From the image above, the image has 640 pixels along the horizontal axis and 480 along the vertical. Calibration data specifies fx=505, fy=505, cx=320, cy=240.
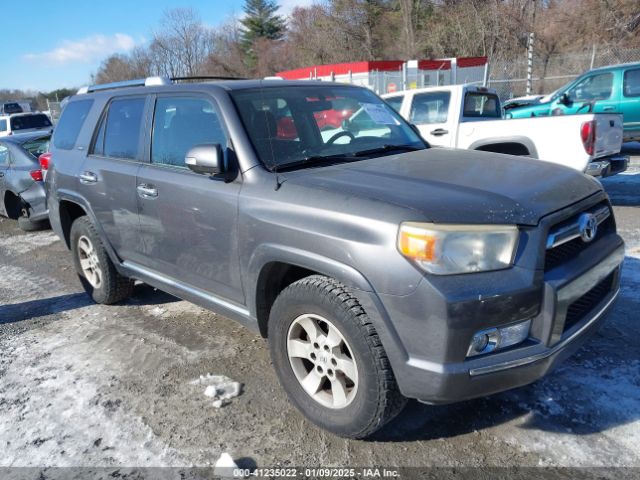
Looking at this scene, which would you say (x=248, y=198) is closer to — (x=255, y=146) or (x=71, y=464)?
(x=255, y=146)

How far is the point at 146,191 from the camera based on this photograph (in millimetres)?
3594

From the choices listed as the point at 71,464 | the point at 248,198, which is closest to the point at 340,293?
the point at 248,198

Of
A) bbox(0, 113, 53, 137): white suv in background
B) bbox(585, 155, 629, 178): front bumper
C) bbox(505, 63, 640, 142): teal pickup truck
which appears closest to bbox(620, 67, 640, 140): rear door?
bbox(505, 63, 640, 142): teal pickup truck

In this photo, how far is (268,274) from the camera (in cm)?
286

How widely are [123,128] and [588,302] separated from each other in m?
3.53

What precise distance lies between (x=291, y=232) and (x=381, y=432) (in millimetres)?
1190

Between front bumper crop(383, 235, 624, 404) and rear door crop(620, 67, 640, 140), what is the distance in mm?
10467

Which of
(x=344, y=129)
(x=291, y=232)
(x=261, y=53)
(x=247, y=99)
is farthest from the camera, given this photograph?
(x=261, y=53)

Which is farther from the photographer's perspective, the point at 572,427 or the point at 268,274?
the point at 268,274

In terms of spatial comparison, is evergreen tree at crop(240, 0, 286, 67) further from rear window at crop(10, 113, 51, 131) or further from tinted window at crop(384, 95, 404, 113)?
tinted window at crop(384, 95, 404, 113)

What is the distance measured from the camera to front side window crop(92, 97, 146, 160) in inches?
153

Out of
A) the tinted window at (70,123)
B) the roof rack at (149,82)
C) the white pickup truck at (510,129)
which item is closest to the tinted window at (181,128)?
the roof rack at (149,82)

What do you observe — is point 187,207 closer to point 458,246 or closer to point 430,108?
point 458,246

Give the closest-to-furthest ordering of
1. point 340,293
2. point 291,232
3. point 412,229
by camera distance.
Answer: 1. point 412,229
2. point 340,293
3. point 291,232
